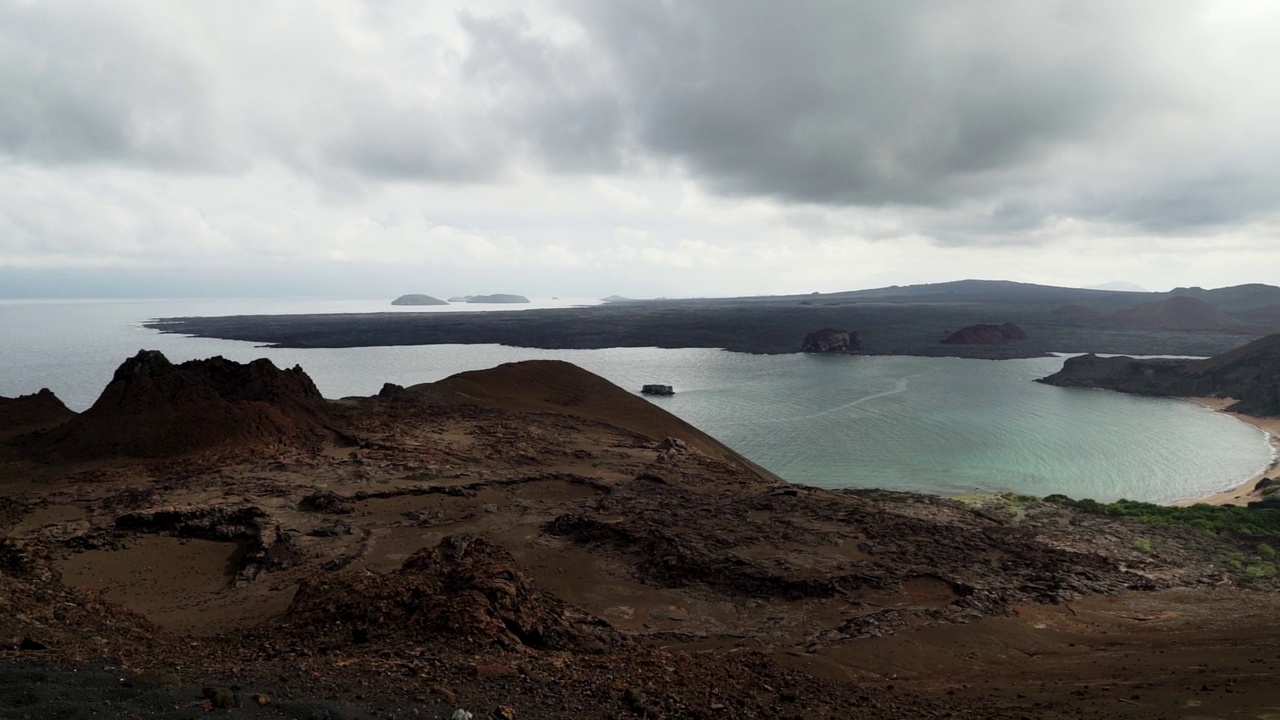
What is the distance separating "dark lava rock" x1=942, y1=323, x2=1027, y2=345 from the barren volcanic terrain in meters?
74.7

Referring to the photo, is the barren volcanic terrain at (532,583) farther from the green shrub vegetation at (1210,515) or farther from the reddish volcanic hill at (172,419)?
the green shrub vegetation at (1210,515)

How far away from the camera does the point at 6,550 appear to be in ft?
36.1

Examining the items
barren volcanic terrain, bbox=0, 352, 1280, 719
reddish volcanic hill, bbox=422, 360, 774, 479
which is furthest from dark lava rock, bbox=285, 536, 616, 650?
reddish volcanic hill, bbox=422, 360, 774, 479

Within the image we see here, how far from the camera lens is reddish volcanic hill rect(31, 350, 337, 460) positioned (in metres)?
18.7

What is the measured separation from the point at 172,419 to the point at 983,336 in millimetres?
94289

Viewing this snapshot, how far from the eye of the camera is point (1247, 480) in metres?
28.4

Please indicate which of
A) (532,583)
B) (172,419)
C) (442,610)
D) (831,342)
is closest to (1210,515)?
(532,583)

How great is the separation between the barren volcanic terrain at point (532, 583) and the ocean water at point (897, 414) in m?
9.39

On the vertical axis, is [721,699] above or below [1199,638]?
above

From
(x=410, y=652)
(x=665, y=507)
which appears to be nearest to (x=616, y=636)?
(x=410, y=652)

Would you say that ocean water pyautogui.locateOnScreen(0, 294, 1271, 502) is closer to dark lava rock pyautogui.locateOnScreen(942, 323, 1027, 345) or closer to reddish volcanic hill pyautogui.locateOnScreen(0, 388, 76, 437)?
dark lava rock pyautogui.locateOnScreen(942, 323, 1027, 345)

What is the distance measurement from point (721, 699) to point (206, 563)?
1093 cm

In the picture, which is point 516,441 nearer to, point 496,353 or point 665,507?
point 665,507

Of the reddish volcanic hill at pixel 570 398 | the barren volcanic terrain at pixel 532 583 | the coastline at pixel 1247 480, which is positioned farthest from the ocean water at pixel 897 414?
the barren volcanic terrain at pixel 532 583
